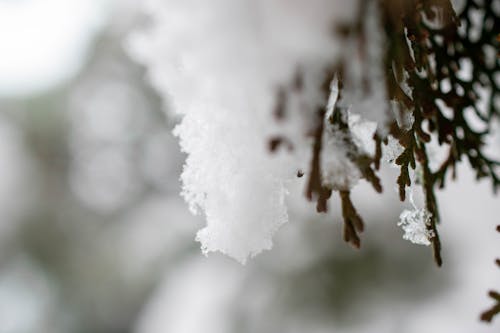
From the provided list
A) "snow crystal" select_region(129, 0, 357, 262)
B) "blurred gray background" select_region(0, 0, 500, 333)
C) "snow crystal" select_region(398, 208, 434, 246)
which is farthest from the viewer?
"blurred gray background" select_region(0, 0, 500, 333)

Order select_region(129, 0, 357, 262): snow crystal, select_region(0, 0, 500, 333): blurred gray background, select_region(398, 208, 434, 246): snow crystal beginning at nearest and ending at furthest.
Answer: select_region(129, 0, 357, 262): snow crystal → select_region(398, 208, 434, 246): snow crystal → select_region(0, 0, 500, 333): blurred gray background

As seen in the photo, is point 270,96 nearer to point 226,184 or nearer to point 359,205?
point 226,184

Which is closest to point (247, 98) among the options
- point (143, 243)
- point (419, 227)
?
point (419, 227)

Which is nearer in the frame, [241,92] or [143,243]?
[241,92]

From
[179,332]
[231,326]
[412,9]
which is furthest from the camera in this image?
[179,332]

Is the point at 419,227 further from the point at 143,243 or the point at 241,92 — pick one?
the point at 143,243

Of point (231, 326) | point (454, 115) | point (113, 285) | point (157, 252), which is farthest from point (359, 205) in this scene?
point (113, 285)

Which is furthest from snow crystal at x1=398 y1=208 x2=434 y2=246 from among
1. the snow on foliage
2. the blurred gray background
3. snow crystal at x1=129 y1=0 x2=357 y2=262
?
the blurred gray background

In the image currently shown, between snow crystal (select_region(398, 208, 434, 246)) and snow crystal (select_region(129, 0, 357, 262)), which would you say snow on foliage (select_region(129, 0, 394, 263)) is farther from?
snow crystal (select_region(398, 208, 434, 246))
